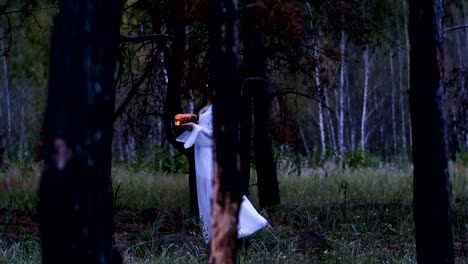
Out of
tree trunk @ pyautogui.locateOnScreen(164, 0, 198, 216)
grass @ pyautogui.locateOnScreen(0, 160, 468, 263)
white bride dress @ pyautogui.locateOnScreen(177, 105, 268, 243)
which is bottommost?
grass @ pyautogui.locateOnScreen(0, 160, 468, 263)

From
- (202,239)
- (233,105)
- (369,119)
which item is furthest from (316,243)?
(369,119)

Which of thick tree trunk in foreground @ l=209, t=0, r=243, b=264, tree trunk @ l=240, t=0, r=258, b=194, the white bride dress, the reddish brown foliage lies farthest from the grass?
thick tree trunk in foreground @ l=209, t=0, r=243, b=264

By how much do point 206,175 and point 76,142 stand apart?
186 inches

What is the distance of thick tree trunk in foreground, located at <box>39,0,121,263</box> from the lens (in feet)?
18.3

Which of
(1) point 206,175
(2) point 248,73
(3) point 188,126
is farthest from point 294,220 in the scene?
(3) point 188,126

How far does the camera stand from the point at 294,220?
1259 centimetres

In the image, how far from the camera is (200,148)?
33.5ft

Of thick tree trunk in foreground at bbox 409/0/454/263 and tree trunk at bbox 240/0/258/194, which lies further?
tree trunk at bbox 240/0/258/194

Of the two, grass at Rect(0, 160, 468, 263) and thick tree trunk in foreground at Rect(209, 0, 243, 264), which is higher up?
thick tree trunk in foreground at Rect(209, 0, 243, 264)

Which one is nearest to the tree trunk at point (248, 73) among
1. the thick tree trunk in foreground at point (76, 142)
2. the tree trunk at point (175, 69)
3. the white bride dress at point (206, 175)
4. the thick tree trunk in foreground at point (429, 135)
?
the tree trunk at point (175, 69)

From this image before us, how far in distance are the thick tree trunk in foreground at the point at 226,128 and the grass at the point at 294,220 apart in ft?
11.1

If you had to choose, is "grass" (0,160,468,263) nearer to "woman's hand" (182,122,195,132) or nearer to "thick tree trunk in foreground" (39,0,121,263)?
"woman's hand" (182,122,195,132)

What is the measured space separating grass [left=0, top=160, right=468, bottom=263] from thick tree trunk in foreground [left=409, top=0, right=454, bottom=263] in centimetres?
167

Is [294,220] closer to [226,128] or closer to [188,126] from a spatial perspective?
[188,126]
